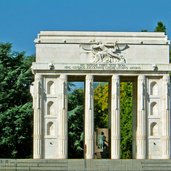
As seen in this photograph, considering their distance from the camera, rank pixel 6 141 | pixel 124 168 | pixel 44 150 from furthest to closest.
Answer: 1. pixel 6 141
2. pixel 44 150
3. pixel 124 168

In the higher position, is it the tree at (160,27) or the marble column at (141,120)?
the tree at (160,27)

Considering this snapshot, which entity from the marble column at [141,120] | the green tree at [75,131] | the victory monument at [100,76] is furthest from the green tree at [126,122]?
the marble column at [141,120]

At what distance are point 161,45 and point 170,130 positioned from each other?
23.4ft

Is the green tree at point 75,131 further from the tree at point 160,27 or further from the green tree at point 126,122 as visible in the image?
the tree at point 160,27

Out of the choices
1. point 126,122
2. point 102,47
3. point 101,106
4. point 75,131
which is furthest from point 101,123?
point 102,47

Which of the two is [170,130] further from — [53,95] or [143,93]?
[53,95]

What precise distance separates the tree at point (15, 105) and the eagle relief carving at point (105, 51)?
15.9m

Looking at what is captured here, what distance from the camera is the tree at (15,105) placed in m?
78.1

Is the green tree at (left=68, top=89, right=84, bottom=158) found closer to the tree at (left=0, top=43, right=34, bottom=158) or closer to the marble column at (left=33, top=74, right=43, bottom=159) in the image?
the tree at (left=0, top=43, right=34, bottom=158)

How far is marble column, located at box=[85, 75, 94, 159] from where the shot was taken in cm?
6341

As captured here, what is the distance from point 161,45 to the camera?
215 ft

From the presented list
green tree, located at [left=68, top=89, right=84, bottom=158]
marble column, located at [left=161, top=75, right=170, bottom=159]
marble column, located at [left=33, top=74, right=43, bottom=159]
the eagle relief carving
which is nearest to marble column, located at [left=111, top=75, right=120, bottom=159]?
the eagle relief carving

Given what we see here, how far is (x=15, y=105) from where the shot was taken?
8006cm

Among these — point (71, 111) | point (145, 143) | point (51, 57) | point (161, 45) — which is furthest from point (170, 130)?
point (71, 111)
